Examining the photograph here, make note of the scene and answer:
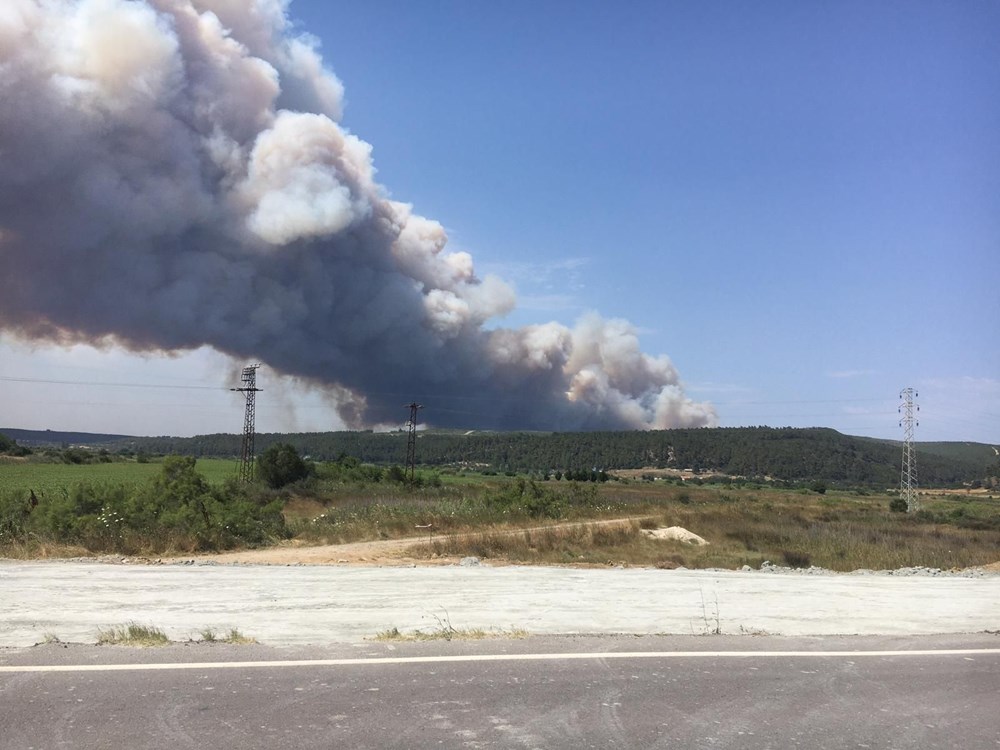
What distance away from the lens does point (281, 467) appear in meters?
51.4

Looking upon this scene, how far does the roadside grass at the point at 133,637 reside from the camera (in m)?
8.44

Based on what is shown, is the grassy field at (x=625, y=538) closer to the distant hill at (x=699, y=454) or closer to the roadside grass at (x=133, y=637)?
the roadside grass at (x=133, y=637)

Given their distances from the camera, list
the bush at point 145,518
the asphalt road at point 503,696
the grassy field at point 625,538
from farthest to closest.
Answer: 1. the grassy field at point 625,538
2. the bush at point 145,518
3. the asphalt road at point 503,696

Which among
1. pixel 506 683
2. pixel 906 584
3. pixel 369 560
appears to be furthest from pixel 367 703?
pixel 369 560

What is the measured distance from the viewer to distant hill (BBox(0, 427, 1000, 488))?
150 m

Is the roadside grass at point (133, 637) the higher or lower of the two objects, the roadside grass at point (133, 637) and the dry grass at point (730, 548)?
the higher

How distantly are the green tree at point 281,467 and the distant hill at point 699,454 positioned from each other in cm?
9272

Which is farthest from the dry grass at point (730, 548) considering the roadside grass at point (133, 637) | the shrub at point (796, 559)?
the roadside grass at point (133, 637)

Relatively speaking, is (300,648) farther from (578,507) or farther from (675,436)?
(675,436)

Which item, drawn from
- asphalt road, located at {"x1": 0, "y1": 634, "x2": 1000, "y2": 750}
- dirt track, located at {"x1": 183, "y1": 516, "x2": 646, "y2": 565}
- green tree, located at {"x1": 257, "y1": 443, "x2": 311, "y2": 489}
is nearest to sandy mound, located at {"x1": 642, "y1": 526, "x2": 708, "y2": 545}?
dirt track, located at {"x1": 183, "y1": 516, "x2": 646, "y2": 565}

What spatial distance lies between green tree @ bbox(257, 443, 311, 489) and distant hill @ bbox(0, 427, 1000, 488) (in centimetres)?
9272

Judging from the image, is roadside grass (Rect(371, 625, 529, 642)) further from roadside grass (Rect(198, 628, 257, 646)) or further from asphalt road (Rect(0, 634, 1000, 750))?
roadside grass (Rect(198, 628, 257, 646))

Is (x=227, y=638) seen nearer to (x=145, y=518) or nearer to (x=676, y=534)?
(x=145, y=518)

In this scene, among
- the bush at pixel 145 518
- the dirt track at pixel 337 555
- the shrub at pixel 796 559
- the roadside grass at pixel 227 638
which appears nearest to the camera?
the roadside grass at pixel 227 638
